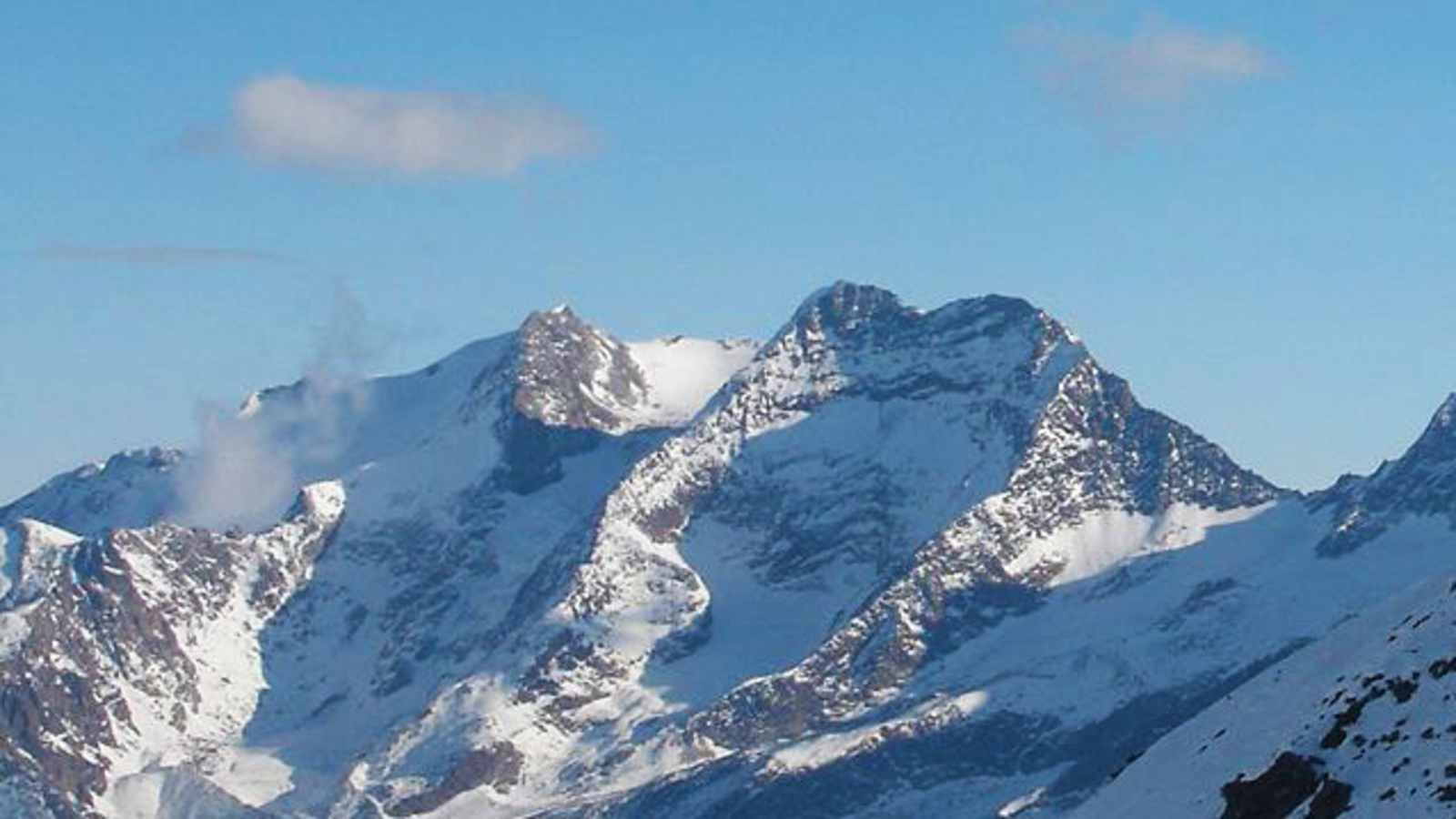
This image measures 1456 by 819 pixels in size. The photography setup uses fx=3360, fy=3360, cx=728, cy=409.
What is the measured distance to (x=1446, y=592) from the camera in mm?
130875

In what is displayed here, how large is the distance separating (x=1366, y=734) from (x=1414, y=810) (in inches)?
336

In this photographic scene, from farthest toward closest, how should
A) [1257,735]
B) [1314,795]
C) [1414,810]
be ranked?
[1257,735] < [1314,795] < [1414,810]

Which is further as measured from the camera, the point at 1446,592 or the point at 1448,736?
the point at 1446,592

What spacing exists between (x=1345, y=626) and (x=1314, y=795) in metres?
26.0

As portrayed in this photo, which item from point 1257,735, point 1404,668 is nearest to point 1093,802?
point 1257,735

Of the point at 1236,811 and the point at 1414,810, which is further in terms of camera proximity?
the point at 1236,811

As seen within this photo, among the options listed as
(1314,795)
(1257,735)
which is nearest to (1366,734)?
(1314,795)

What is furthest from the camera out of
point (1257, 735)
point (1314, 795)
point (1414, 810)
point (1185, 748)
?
point (1185, 748)

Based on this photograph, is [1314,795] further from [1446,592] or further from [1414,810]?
[1446,592]

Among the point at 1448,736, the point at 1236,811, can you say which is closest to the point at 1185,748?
the point at 1236,811

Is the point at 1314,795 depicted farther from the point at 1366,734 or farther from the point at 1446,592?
the point at 1446,592

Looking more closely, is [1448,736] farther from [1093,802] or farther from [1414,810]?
[1093,802]

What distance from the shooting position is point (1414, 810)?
10762cm

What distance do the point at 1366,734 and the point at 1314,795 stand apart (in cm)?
304
